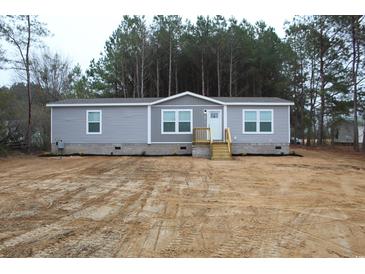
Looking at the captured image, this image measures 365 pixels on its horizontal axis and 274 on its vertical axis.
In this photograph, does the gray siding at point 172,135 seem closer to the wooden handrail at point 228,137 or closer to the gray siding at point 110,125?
the gray siding at point 110,125

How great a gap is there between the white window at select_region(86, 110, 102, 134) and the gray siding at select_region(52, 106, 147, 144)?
0.17 meters

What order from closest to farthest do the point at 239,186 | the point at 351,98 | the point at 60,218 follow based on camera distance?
the point at 60,218 < the point at 239,186 < the point at 351,98

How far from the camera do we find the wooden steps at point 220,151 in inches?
539

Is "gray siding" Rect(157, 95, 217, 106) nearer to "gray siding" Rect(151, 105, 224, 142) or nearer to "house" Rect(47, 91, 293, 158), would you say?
"house" Rect(47, 91, 293, 158)

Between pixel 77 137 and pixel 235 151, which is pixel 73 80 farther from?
pixel 235 151

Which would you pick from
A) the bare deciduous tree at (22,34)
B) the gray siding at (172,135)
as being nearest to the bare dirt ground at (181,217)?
the gray siding at (172,135)

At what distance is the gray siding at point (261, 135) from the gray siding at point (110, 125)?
468cm

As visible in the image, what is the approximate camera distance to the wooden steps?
13.7 metres

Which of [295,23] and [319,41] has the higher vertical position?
[295,23]

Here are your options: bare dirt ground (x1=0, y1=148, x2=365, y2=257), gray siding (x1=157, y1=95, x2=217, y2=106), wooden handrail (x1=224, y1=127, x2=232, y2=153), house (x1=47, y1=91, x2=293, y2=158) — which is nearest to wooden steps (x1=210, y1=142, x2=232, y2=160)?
wooden handrail (x1=224, y1=127, x2=232, y2=153)

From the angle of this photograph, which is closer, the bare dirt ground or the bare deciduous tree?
the bare dirt ground

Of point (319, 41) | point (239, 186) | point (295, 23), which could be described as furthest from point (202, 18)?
point (239, 186)

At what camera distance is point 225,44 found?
27047 mm
